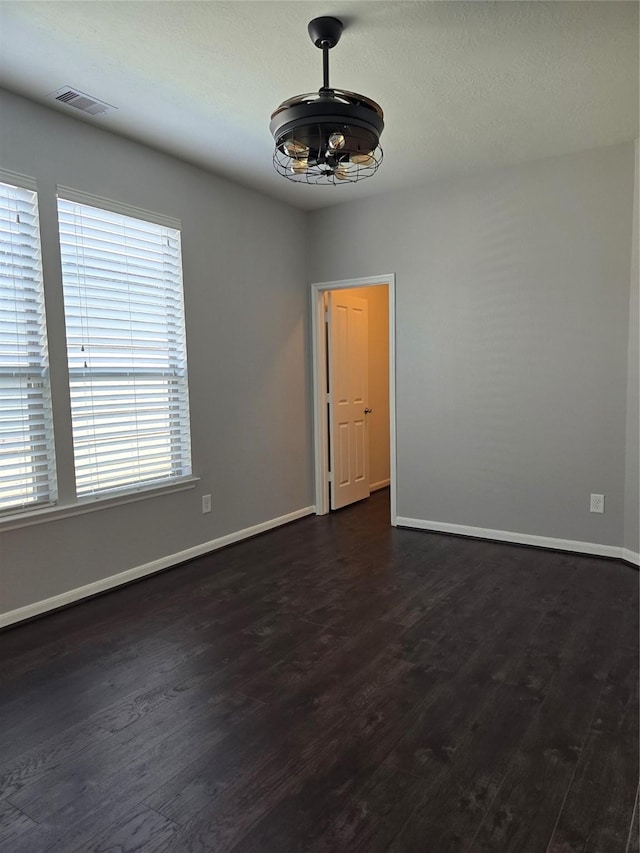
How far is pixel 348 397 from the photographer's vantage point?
5.41m

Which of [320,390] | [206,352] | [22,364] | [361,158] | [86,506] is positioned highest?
[361,158]

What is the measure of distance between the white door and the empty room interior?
0.05 metres

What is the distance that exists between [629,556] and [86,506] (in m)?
3.48

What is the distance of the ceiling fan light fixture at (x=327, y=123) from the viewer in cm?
211

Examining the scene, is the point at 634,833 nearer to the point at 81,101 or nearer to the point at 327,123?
the point at 327,123

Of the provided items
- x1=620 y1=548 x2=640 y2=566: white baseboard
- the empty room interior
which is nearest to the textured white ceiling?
the empty room interior

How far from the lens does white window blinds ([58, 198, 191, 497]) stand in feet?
10.3

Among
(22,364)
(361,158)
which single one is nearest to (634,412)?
(361,158)

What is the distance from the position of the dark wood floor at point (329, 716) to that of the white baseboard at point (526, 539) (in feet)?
0.91

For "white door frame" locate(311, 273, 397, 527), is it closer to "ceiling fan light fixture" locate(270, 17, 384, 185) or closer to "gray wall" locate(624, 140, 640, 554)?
"gray wall" locate(624, 140, 640, 554)

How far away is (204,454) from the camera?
3988mm

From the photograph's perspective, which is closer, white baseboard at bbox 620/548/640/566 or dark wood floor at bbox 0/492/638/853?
dark wood floor at bbox 0/492/638/853

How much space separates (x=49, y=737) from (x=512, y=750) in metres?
1.65

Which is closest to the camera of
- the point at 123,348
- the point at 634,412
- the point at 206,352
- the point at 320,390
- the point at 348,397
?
the point at 123,348
